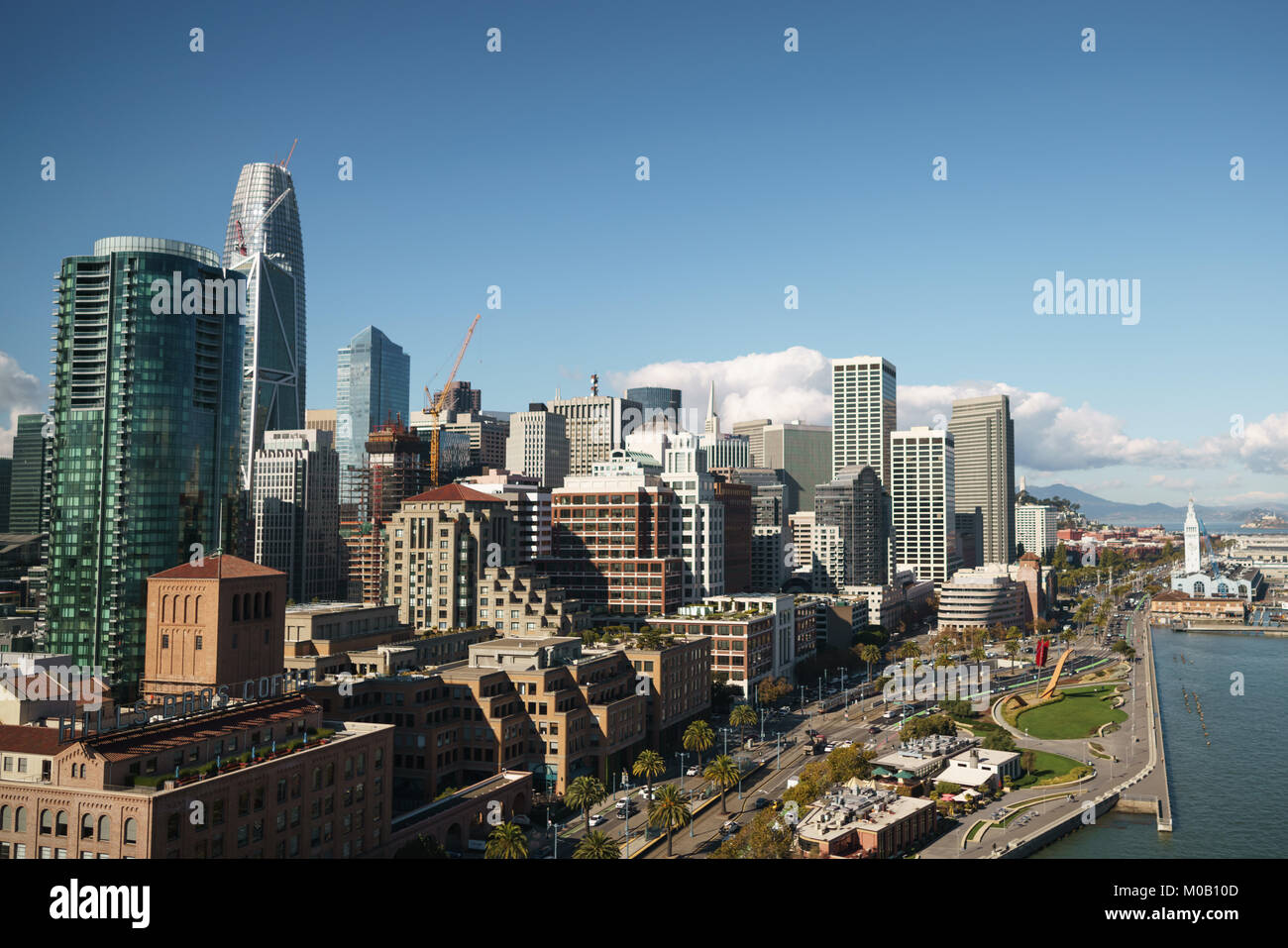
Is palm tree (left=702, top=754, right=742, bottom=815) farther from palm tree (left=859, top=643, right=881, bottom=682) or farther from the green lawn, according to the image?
palm tree (left=859, top=643, right=881, bottom=682)

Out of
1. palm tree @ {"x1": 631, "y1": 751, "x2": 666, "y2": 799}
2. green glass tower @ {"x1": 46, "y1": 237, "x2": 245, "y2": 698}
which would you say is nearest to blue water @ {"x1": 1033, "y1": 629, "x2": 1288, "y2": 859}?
palm tree @ {"x1": 631, "y1": 751, "x2": 666, "y2": 799}

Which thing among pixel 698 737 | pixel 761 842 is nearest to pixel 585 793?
pixel 761 842

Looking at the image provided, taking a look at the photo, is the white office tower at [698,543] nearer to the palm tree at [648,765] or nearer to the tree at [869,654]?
the tree at [869,654]

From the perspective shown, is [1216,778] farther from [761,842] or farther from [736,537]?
[736,537]

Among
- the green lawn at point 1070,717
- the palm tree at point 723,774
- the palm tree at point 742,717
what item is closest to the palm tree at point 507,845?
the palm tree at point 723,774

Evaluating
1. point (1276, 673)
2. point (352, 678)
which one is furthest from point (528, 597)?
point (1276, 673)
